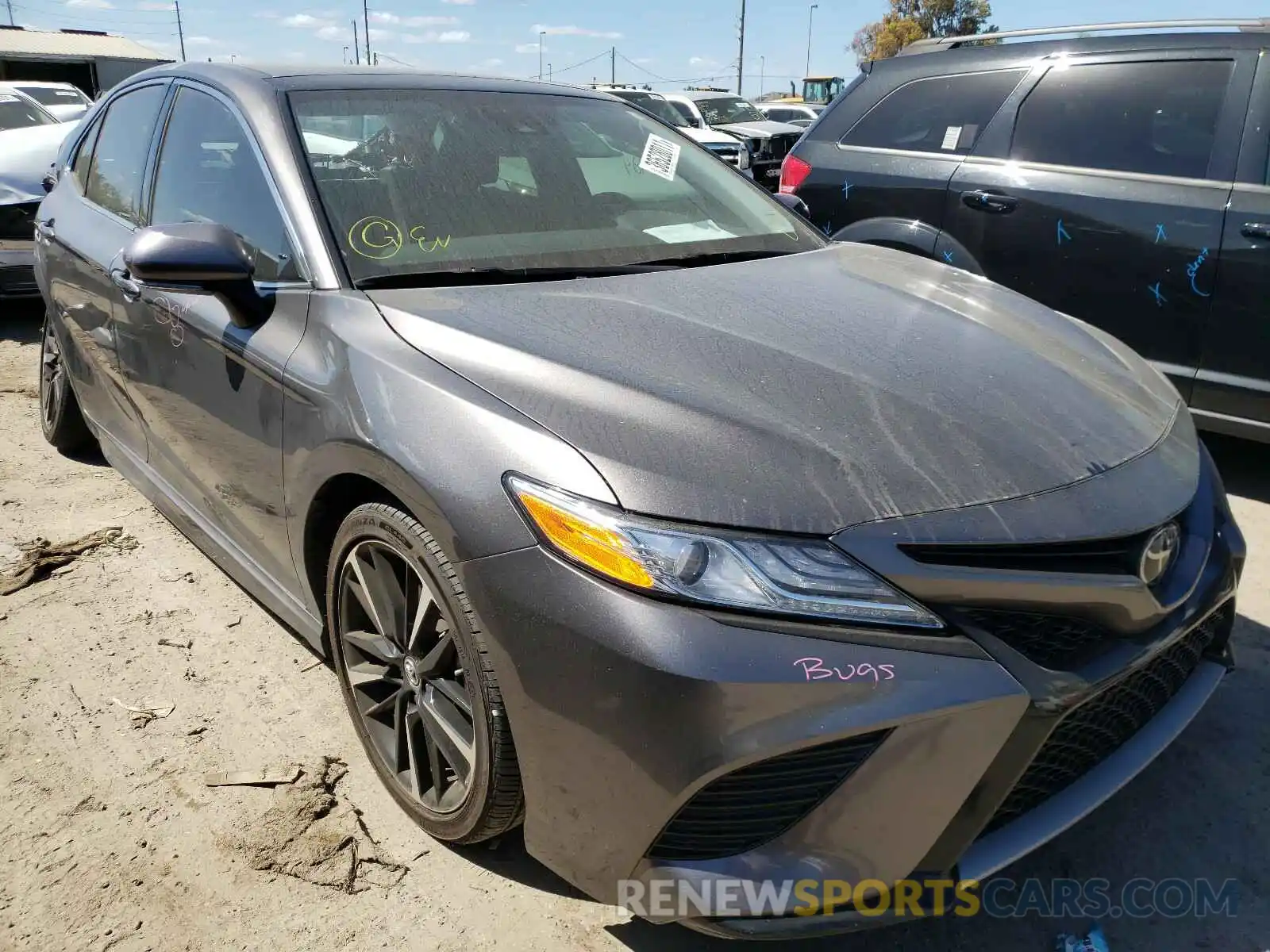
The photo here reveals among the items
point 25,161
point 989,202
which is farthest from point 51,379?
point 989,202

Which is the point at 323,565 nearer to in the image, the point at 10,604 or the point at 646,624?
the point at 646,624

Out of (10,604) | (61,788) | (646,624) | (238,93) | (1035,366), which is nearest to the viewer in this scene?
(646,624)

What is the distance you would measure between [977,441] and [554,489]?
775 mm

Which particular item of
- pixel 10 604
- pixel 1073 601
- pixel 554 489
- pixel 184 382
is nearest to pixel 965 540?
pixel 1073 601

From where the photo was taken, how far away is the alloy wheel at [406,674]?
1.94m

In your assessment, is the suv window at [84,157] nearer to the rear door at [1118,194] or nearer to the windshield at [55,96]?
the rear door at [1118,194]

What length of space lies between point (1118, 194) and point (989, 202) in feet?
1.76

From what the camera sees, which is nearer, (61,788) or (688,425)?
(688,425)

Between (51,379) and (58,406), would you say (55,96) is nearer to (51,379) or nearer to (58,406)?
(51,379)

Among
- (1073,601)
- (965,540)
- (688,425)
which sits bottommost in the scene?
(1073,601)

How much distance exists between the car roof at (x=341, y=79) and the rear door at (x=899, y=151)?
2141 millimetres

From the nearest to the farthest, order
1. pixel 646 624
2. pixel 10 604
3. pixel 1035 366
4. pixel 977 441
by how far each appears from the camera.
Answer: pixel 646 624 < pixel 977 441 < pixel 1035 366 < pixel 10 604

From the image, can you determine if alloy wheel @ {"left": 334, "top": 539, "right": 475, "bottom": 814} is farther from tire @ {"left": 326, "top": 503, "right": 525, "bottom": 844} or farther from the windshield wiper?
the windshield wiper

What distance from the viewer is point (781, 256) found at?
9.27ft
